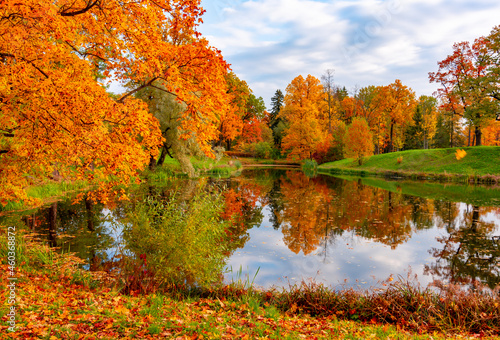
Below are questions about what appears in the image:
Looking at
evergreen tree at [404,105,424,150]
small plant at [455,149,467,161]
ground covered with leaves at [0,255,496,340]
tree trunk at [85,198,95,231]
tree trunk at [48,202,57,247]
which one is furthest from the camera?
evergreen tree at [404,105,424,150]

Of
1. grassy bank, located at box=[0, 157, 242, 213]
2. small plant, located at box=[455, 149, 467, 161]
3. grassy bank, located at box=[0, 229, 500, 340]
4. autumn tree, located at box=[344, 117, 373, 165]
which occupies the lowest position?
grassy bank, located at box=[0, 229, 500, 340]

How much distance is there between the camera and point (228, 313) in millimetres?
5656

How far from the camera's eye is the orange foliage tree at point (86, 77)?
5969 mm

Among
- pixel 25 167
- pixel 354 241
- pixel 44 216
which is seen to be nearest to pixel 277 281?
pixel 354 241

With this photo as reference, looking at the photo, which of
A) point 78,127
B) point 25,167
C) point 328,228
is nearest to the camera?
point 78,127

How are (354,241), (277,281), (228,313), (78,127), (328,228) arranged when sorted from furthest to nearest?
(328,228) < (354,241) < (277,281) < (78,127) < (228,313)

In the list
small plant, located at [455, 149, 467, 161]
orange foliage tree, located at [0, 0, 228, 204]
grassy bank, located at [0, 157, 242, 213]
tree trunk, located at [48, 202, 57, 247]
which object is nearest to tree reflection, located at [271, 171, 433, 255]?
orange foliage tree, located at [0, 0, 228, 204]

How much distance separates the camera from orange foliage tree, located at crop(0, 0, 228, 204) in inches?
235

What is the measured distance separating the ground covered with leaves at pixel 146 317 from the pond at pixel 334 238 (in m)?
1.57

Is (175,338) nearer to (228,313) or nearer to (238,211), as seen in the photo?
(228,313)

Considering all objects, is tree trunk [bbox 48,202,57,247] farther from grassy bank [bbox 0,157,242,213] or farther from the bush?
the bush

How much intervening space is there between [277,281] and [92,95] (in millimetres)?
5866

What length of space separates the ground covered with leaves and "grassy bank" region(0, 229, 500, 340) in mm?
15

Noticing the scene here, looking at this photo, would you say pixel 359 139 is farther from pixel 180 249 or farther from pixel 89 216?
pixel 180 249
